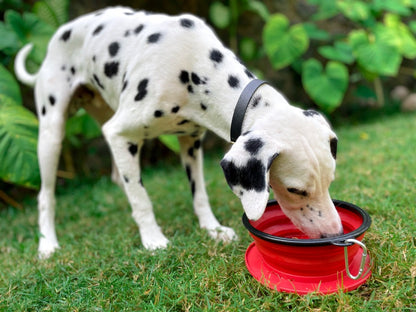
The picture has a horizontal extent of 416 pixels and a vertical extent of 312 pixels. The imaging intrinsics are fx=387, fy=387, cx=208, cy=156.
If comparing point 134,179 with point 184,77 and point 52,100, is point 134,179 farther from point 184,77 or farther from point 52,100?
point 52,100

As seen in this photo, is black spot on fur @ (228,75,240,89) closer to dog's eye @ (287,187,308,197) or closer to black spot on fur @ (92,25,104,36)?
dog's eye @ (287,187,308,197)

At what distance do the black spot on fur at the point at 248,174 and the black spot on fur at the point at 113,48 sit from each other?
4.63 feet

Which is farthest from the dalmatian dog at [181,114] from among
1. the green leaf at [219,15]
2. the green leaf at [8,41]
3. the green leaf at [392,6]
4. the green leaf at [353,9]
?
the green leaf at [392,6]

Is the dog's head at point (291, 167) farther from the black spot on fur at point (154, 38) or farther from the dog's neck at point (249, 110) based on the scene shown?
the black spot on fur at point (154, 38)

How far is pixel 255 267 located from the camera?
2139mm

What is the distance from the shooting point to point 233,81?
231cm

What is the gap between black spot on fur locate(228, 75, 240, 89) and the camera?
2291mm

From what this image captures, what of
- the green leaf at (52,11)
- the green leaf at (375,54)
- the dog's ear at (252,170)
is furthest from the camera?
the green leaf at (375,54)

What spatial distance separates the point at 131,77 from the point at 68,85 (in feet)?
2.74

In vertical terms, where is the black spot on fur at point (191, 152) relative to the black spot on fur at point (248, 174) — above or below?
below

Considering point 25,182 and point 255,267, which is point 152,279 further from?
point 25,182

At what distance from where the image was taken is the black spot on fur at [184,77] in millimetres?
2422

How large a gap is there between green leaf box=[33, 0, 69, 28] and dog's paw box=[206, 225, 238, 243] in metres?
3.43

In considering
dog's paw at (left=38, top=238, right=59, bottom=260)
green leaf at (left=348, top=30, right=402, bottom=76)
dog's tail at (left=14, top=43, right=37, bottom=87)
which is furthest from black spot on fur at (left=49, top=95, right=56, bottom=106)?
green leaf at (left=348, top=30, right=402, bottom=76)
